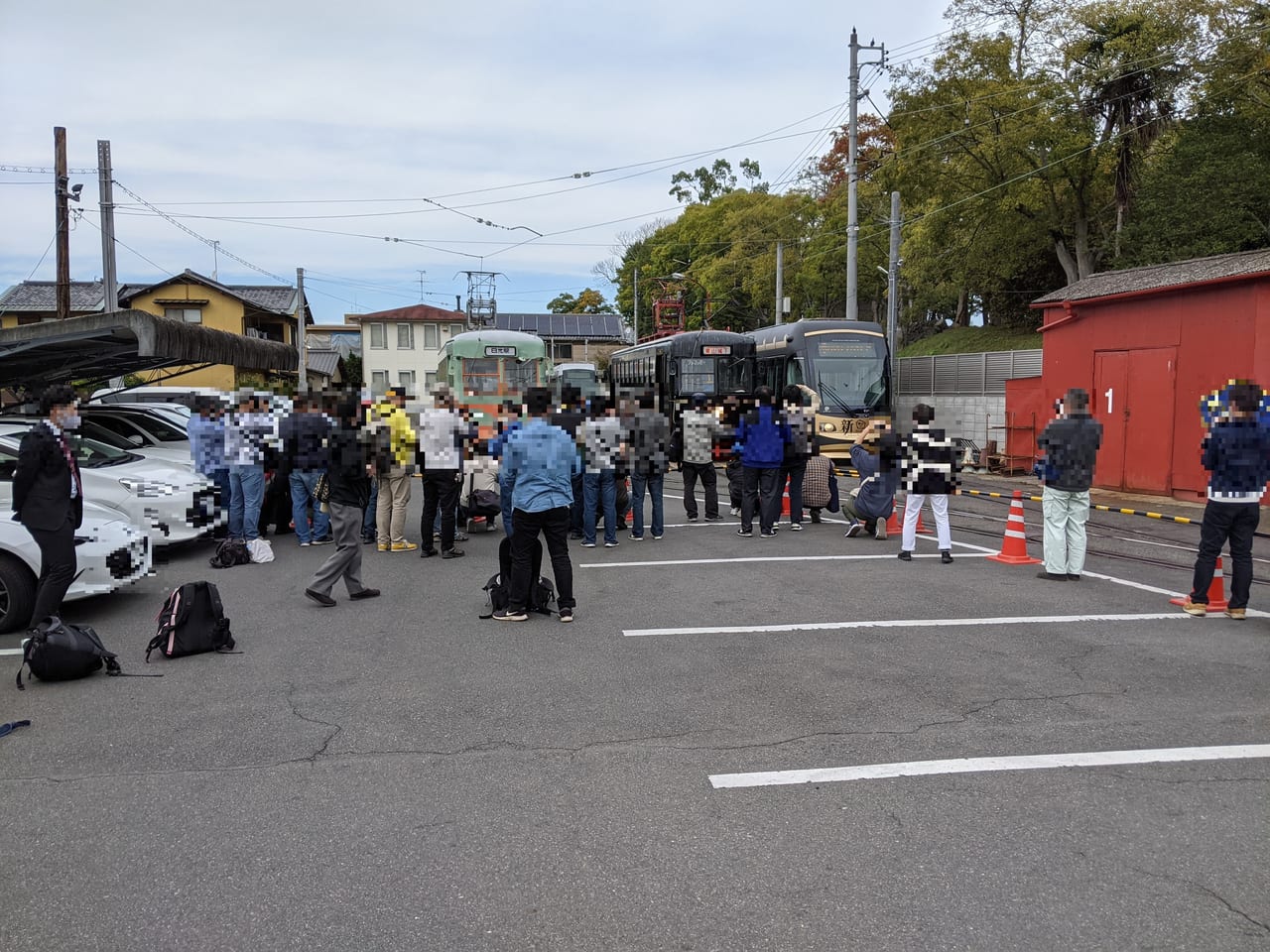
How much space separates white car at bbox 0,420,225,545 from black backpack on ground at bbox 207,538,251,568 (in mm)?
579

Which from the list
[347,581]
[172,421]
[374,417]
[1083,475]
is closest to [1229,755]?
[1083,475]

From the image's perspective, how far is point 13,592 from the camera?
722 centimetres

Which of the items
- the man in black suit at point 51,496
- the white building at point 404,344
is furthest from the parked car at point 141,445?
the white building at point 404,344

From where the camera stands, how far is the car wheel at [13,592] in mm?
7223

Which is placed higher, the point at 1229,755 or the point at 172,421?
the point at 172,421

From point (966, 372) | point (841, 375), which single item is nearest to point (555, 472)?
point (841, 375)

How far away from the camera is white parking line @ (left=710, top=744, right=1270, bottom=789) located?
15.0 feet

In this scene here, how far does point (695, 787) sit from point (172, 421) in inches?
494

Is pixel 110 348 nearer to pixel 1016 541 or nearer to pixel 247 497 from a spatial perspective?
pixel 247 497

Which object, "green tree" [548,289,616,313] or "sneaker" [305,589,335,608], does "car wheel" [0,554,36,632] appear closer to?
"sneaker" [305,589,335,608]

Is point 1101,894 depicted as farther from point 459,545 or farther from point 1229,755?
point 459,545

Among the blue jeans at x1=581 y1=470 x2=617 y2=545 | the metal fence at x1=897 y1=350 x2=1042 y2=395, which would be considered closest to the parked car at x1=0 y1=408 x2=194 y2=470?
the blue jeans at x1=581 y1=470 x2=617 y2=545

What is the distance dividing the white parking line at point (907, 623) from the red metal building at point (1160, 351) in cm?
840

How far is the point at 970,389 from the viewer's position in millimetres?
25219
